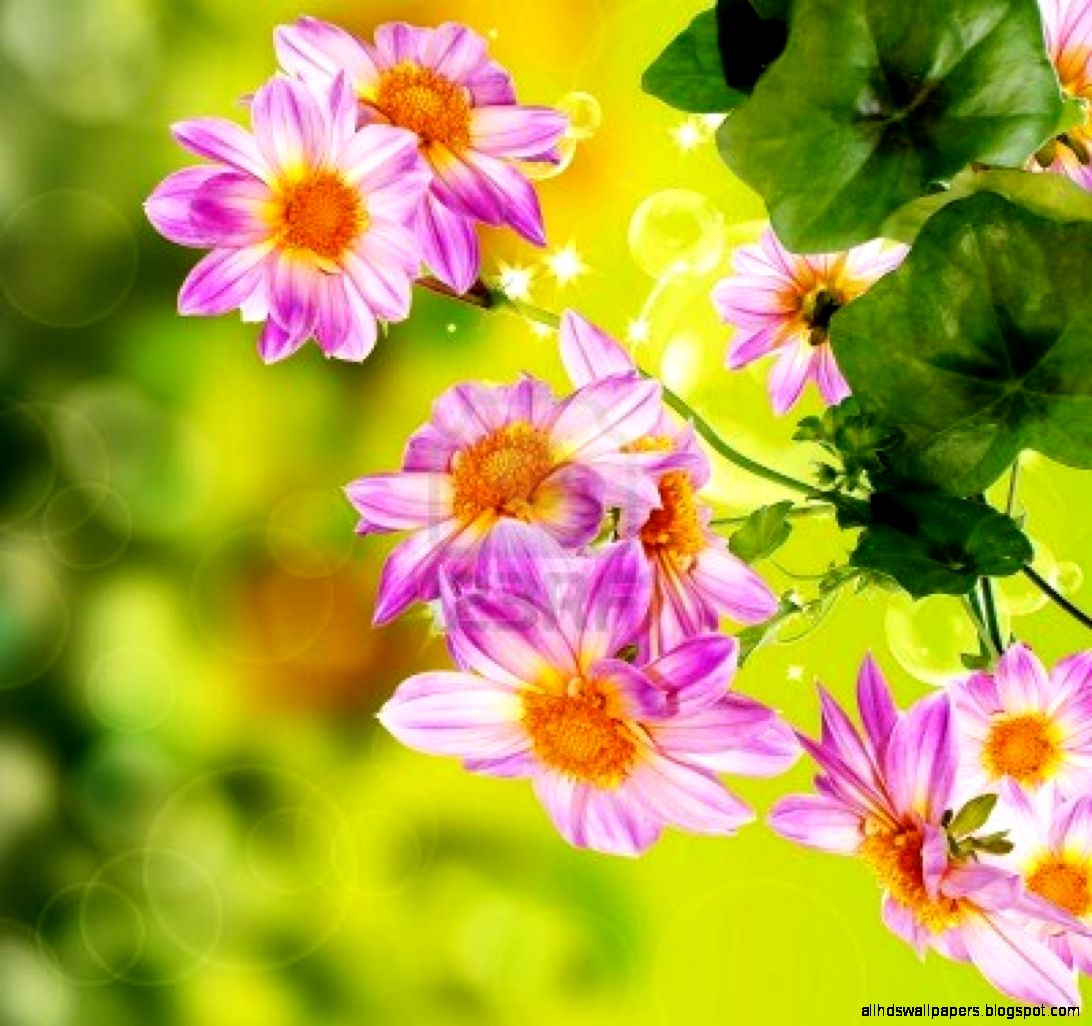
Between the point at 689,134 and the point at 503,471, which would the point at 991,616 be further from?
the point at 689,134

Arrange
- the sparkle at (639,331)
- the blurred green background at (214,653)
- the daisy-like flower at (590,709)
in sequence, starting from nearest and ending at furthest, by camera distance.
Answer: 1. the daisy-like flower at (590,709)
2. the sparkle at (639,331)
3. the blurred green background at (214,653)

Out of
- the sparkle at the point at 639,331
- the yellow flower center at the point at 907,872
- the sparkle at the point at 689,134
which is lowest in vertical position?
the yellow flower center at the point at 907,872

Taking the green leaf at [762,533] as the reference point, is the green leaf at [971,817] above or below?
below

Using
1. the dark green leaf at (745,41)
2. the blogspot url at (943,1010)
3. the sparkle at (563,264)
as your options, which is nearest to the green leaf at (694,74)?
the dark green leaf at (745,41)

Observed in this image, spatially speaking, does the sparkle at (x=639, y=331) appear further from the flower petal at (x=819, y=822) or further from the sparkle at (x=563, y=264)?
the flower petal at (x=819, y=822)

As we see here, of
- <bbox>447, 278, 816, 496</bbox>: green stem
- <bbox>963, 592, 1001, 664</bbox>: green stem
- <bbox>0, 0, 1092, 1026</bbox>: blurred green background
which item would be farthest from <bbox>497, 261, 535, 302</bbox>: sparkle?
<bbox>0, 0, 1092, 1026</bbox>: blurred green background

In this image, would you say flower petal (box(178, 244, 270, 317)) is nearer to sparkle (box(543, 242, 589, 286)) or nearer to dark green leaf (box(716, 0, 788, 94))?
dark green leaf (box(716, 0, 788, 94))

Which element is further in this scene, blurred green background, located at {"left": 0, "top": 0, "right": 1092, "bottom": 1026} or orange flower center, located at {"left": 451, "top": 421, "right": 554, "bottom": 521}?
blurred green background, located at {"left": 0, "top": 0, "right": 1092, "bottom": 1026}
